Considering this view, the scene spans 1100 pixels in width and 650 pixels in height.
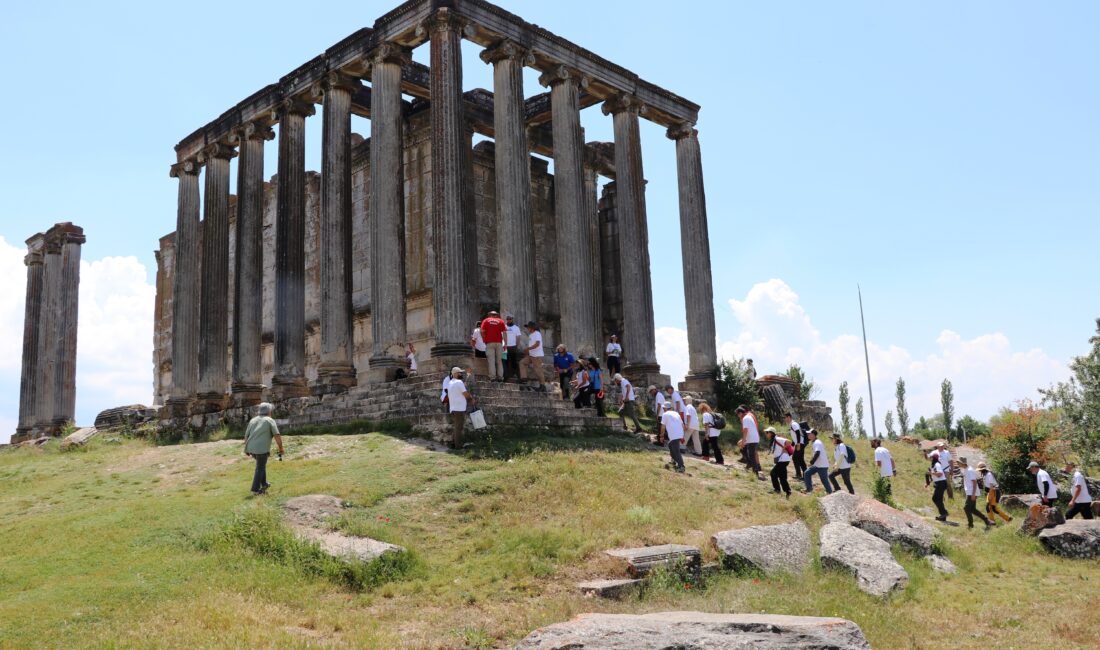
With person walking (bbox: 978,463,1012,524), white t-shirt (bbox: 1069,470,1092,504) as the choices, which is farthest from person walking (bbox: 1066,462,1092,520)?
person walking (bbox: 978,463,1012,524)

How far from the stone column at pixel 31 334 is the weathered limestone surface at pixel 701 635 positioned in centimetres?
3732

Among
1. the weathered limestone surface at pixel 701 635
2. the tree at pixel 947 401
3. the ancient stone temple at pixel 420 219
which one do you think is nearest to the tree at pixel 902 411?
the tree at pixel 947 401

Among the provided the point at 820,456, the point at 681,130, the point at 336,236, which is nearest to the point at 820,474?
the point at 820,456

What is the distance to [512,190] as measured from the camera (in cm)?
2400

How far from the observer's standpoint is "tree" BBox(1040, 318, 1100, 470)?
120 feet

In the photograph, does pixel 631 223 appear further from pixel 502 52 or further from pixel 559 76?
pixel 502 52

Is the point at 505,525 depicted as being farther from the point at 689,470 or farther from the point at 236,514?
the point at 689,470

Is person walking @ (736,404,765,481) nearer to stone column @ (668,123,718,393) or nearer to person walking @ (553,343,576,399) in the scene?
person walking @ (553,343,576,399)

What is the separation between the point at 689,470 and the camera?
18.6 metres

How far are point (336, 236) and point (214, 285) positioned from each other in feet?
23.5

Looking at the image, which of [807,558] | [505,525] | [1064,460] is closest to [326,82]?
[505,525]

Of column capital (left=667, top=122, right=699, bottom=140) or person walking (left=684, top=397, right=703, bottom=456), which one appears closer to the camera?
person walking (left=684, top=397, right=703, bottom=456)

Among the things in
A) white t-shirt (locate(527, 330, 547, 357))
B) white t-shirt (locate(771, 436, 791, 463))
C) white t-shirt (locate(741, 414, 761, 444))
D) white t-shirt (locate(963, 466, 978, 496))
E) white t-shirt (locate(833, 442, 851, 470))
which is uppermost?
white t-shirt (locate(527, 330, 547, 357))

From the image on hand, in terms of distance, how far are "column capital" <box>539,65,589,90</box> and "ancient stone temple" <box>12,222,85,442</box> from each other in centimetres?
2443
